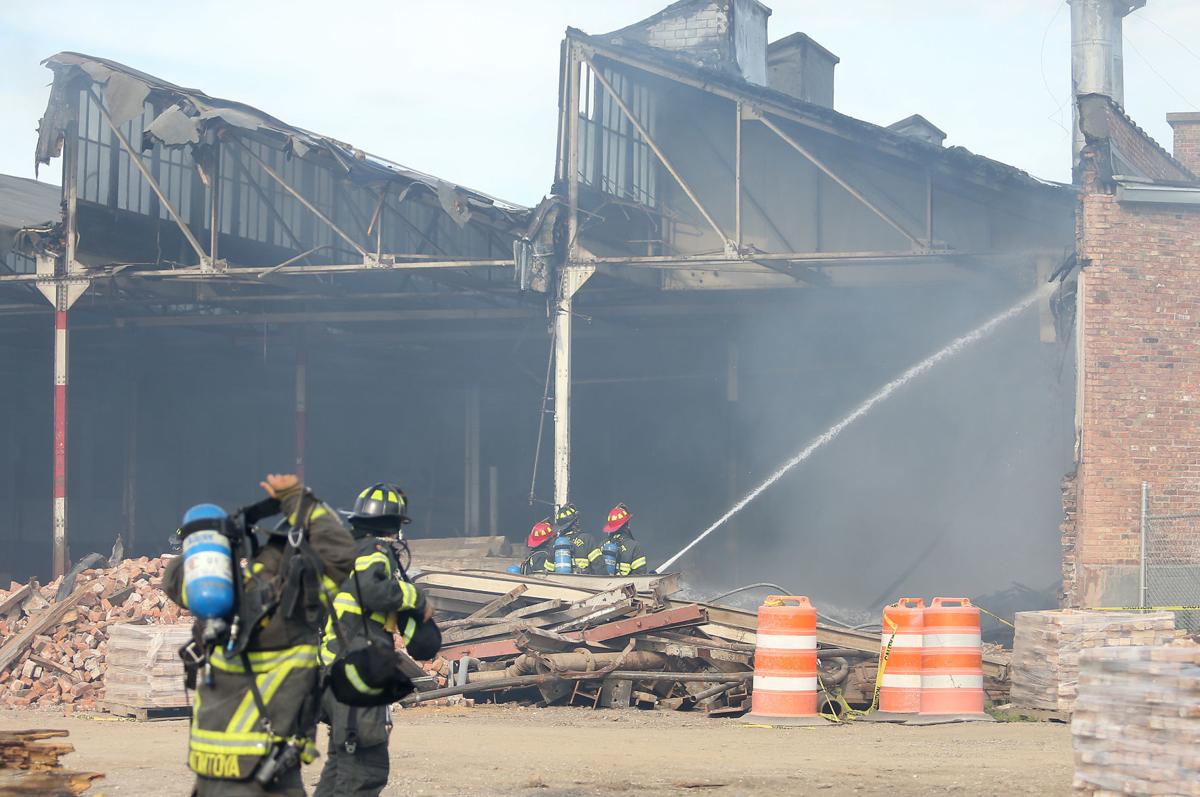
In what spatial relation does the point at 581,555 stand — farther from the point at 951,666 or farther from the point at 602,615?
the point at 951,666

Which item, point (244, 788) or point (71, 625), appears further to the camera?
point (71, 625)

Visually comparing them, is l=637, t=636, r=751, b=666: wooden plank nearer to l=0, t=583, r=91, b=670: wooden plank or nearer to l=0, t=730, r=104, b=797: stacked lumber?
l=0, t=730, r=104, b=797: stacked lumber

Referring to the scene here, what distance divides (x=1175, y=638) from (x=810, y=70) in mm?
22423

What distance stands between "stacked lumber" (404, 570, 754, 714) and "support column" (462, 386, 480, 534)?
16462 millimetres

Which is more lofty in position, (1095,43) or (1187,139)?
(1095,43)

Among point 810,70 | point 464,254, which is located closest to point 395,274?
point 464,254

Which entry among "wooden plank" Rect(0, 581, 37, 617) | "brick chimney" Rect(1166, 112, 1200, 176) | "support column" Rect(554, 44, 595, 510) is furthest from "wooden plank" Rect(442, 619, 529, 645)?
"brick chimney" Rect(1166, 112, 1200, 176)

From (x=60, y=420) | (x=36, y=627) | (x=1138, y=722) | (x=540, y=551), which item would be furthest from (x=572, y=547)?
(x=1138, y=722)

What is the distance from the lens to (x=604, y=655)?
1303 cm

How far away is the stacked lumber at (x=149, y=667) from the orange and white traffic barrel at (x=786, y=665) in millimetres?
5134

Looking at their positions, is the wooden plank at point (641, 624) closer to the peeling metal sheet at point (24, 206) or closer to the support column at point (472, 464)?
the peeling metal sheet at point (24, 206)

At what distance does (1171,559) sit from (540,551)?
7547 mm

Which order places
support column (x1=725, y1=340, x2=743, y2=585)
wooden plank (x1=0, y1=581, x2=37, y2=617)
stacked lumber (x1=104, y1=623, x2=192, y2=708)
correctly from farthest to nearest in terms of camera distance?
support column (x1=725, y1=340, x2=743, y2=585) < wooden plank (x1=0, y1=581, x2=37, y2=617) < stacked lumber (x1=104, y1=623, x2=192, y2=708)

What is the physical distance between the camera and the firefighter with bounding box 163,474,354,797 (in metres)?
5.02
